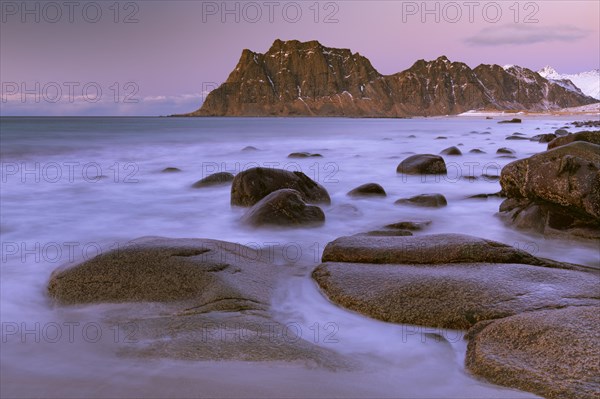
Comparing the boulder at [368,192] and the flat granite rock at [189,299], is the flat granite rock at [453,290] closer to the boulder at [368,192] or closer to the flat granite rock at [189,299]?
the flat granite rock at [189,299]

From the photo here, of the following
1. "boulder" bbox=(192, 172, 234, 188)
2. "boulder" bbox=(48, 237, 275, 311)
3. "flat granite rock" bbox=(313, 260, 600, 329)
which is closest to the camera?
"flat granite rock" bbox=(313, 260, 600, 329)

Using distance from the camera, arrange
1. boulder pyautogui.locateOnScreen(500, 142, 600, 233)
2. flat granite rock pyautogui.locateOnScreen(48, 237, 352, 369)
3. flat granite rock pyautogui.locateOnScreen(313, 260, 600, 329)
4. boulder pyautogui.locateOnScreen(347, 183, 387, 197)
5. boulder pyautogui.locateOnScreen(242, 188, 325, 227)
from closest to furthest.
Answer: flat granite rock pyautogui.locateOnScreen(48, 237, 352, 369), flat granite rock pyautogui.locateOnScreen(313, 260, 600, 329), boulder pyautogui.locateOnScreen(500, 142, 600, 233), boulder pyautogui.locateOnScreen(242, 188, 325, 227), boulder pyautogui.locateOnScreen(347, 183, 387, 197)

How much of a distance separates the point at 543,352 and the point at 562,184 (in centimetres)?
376

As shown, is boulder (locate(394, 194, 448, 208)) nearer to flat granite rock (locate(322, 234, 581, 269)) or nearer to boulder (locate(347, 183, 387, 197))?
boulder (locate(347, 183, 387, 197))

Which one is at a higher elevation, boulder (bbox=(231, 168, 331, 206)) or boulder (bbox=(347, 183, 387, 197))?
boulder (bbox=(231, 168, 331, 206))

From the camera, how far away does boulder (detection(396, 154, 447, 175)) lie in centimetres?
1167

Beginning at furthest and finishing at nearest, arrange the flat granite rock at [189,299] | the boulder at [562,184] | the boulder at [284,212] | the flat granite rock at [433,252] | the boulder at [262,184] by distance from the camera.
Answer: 1. the boulder at [262,184]
2. the boulder at [284,212]
3. the boulder at [562,184]
4. the flat granite rock at [433,252]
5. the flat granite rock at [189,299]

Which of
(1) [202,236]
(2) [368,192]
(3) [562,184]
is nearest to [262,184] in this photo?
(1) [202,236]

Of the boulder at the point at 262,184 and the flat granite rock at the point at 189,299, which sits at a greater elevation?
the boulder at the point at 262,184

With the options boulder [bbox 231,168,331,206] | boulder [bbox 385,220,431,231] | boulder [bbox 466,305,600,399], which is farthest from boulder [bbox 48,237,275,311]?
boulder [bbox 231,168,331,206]

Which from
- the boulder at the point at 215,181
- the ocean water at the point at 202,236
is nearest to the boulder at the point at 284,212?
→ the ocean water at the point at 202,236

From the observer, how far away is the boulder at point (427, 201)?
8018mm

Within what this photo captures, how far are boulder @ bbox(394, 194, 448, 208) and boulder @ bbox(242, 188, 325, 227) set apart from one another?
2.06 meters

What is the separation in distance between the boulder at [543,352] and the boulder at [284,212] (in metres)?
3.47
